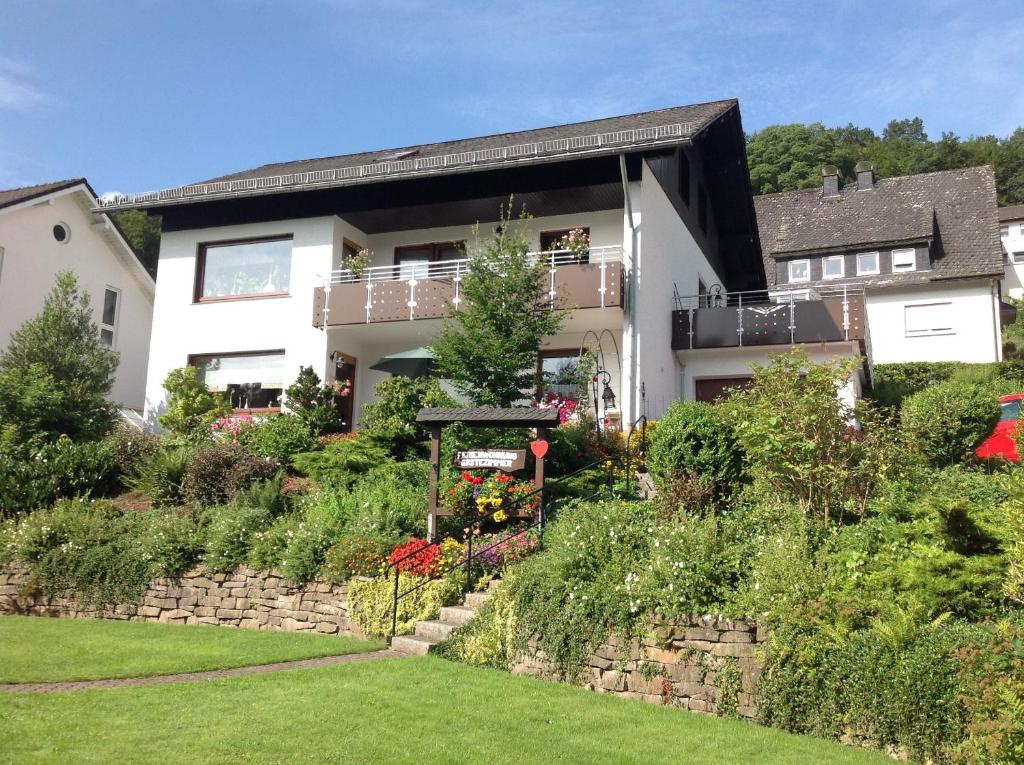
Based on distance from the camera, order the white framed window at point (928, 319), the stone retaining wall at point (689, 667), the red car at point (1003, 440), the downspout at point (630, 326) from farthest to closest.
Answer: the white framed window at point (928, 319) < the downspout at point (630, 326) < the red car at point (1003, 440) < the stone retaining wall at point (689, 667)

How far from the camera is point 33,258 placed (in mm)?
23453

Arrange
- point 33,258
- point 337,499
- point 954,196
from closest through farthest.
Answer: point 337,499 → point 33,258 → point 954,196

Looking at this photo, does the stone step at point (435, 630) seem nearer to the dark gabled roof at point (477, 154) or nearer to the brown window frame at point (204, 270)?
the dark gabled roof at point (477, 154)

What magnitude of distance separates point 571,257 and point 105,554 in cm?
1048

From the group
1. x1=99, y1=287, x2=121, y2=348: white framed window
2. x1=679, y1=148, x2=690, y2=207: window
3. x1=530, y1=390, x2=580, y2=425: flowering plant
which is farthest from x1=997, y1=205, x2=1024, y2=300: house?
x1=99, y1=287, x2=121, y2=348: white framed window

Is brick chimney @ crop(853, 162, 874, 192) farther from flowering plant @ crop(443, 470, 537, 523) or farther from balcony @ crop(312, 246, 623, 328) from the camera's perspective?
flowering plant @ crop(443, 470, 537, 523)

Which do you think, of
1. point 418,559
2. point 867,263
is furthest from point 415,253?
point 867,263

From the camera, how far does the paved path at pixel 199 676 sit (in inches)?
313

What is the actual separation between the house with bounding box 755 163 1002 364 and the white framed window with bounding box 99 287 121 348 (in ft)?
66.1

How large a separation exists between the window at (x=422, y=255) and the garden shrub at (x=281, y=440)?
206 inches

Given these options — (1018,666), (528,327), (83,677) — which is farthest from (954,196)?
(83,677)

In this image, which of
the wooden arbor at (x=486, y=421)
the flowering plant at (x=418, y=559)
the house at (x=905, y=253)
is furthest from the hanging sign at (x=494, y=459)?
the house at (x=905, y=253)

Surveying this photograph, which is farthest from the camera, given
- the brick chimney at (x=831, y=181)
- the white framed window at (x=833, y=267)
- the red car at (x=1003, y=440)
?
the brick chimney at (x=831, y=181)

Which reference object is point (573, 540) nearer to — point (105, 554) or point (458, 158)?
point (105, 554)
